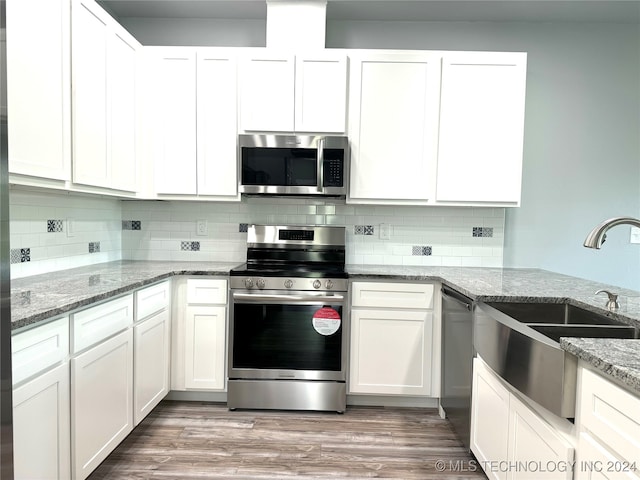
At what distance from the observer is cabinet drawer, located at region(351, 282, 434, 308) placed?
8.83ft

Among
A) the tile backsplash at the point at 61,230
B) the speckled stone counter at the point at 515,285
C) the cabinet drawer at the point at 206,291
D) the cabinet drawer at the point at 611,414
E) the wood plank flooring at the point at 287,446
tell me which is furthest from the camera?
the cabinet drawer at the point at 206,291

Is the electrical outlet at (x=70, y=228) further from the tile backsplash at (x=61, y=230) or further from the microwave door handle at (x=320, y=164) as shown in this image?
the microwave door handle at (x=320, y=164)

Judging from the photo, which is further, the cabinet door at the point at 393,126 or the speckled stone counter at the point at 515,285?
the cabinet door at the point at 393,126

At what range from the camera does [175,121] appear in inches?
113

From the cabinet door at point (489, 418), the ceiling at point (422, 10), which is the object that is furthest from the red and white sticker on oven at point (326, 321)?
the ceiling at point (422, 10)

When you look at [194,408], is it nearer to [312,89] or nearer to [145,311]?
[145,311]

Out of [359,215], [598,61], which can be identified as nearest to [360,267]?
[359,215]

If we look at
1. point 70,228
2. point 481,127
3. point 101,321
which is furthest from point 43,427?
point 481,127

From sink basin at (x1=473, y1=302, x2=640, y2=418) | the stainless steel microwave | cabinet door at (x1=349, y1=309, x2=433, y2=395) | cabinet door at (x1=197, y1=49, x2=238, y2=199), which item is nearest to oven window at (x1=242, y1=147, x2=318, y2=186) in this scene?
the stainless steel microwave

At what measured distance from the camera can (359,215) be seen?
3219mm

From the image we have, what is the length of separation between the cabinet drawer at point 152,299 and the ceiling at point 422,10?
2085 mm

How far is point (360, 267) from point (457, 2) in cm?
204

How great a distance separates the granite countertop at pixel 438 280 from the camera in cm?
110

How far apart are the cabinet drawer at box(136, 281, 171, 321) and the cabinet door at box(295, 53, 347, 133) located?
4.62 feet
